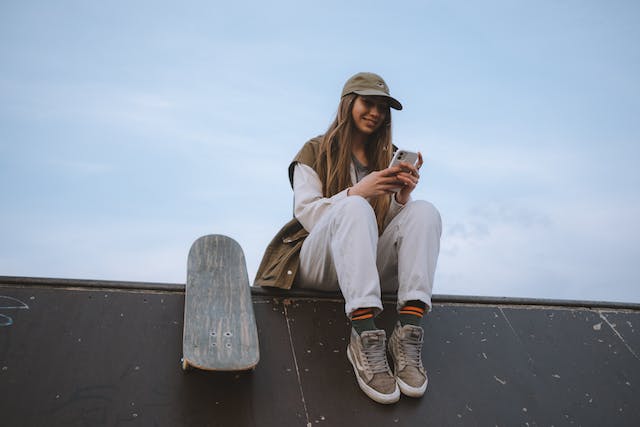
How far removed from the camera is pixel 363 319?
1.96 m

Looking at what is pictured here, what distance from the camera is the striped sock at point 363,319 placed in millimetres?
1957

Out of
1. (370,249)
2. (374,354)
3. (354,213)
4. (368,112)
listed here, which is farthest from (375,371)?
(368,112)

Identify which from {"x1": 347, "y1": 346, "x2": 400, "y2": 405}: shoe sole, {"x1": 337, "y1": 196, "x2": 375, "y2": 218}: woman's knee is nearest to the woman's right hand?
{"x1": 337, "y1": 196, "x2": 375, "y2": 218}: woman's knee

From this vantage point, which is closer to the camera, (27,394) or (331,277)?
(27,394)

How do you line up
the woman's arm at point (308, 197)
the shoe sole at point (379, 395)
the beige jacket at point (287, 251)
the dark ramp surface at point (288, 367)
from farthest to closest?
the beige jacket at point (287, 251), the woman's arm at point (308, 197), the shoe sole at point (379, 395), the dark ramp surface at point (288, 367)

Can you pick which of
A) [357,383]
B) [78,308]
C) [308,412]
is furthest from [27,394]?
[357,383]

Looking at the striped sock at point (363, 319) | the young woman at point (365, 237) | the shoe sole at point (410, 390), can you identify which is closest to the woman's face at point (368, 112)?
the young woman at point (365, 237)

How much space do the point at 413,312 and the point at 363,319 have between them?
22 cm

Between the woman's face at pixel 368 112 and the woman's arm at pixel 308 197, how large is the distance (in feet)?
1.09

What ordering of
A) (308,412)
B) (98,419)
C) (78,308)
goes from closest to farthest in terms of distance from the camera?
1. (98,419)
2. (308,412)
3. (78,308)

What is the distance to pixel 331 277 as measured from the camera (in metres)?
2.42

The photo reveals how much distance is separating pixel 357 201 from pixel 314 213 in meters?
0.31

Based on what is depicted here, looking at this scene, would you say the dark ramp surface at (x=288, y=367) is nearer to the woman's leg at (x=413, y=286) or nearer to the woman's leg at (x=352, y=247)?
the woman's leg at (x=413, y=286)

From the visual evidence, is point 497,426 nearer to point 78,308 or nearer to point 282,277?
point 282,277
